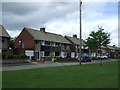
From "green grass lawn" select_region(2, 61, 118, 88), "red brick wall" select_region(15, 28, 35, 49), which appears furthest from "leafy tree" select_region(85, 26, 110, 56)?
"red brick wall" select_region(15, 28, 35, 49)

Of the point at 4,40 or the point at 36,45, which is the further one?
the point at 36,45

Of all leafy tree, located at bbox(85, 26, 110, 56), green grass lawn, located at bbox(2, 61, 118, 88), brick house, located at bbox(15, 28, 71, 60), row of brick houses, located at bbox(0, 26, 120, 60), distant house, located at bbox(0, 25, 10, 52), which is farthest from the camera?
brick house, located at bbox(15, 28, 71, 60)

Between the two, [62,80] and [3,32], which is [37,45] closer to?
[3,32]

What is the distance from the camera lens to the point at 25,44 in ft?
169

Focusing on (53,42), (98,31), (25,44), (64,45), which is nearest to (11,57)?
(98,31)

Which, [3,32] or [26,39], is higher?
[3,32]

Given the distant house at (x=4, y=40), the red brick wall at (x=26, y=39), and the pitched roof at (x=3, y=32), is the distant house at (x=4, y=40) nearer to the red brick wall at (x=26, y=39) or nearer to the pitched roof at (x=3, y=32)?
the pitched roof at (x=3, y=32)

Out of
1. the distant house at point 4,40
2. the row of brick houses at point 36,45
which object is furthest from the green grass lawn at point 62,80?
the row of brick houses at point 36,45

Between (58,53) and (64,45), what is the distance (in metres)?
5.00

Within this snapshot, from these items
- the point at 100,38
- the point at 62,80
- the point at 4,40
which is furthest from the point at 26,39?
the point at 62,80

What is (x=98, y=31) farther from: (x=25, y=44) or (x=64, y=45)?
(x=64, y=45)

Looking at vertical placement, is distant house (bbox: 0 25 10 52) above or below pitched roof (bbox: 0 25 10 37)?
below

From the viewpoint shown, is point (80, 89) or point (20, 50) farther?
point (20, 50)

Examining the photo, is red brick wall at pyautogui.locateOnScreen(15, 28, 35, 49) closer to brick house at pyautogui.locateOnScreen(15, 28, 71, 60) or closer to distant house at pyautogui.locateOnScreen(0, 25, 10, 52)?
brick house at pyautogui.locateOnScreen(15, 28, 71, 60)
